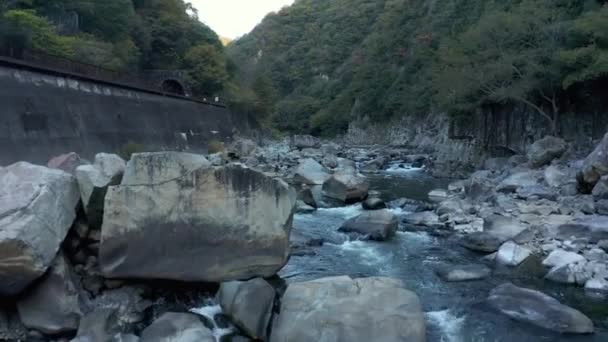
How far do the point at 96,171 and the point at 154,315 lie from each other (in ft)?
7.60

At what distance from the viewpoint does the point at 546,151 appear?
18609 millimetres

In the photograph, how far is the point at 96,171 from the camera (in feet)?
22.4

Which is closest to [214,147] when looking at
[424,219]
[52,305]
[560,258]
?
[424,219]

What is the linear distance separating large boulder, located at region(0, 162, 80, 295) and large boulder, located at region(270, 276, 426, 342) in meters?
3.11

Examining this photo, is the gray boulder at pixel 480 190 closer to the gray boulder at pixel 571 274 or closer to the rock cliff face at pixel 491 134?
the rock cliff face at pixel 491 134

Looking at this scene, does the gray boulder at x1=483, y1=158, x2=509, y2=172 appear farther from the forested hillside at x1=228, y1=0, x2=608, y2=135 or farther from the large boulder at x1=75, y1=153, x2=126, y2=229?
the large boulder at x1=75, y1=153, x2=126, y2=229

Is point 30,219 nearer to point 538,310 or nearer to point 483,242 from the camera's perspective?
point 538,310

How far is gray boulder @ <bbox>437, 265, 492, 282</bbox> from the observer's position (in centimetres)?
850

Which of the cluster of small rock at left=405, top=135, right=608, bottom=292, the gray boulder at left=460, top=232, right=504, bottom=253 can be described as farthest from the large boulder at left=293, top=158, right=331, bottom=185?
the gray boulder at left=460, top=232, right=504, bottom=253

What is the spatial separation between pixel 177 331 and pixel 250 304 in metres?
1.00

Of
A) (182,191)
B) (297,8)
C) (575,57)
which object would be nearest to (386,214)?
(182,191)

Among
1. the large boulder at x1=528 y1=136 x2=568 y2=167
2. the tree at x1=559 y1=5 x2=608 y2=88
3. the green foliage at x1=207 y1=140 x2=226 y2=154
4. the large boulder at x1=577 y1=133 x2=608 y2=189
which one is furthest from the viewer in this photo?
the green foliage at x1=207 y1=140 x2=226 y2=154

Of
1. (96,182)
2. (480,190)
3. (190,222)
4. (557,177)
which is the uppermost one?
(96,182)

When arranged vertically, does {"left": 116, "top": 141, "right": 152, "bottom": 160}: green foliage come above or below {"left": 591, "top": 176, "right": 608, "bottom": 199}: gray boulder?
above
